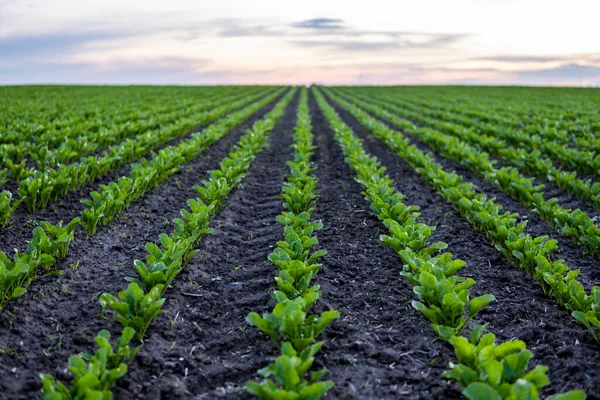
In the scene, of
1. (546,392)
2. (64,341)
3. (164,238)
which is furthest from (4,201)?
(546,392)

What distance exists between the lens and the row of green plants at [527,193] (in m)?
5.83

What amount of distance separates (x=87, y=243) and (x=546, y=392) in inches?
183

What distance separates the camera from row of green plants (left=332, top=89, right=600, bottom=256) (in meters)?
5.83

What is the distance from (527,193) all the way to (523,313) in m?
3.25

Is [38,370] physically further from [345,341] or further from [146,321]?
[345,341]

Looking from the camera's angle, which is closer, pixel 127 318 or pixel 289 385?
pixel 289 385

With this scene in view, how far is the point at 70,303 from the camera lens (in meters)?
4.50

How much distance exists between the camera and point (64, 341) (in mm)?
3906

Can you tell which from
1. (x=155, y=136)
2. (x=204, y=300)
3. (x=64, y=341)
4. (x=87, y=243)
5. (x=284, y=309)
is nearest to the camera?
(x=284, y=309)

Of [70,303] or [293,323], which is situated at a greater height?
[293,323]

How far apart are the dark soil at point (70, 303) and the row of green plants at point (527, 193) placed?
4.76 meters

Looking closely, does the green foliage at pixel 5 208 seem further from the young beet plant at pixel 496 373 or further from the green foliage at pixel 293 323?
the young beet plant at pixel 496 373

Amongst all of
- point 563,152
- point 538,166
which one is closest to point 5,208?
point 538,166

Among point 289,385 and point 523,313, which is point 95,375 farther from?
point 523,313
